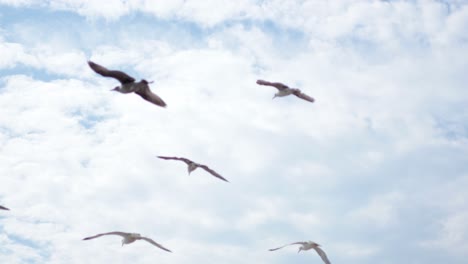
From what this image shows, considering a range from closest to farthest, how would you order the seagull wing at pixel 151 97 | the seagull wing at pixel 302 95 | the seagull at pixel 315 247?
the seagull wing at pixel 151 97
the seagull wing at pixel 302 95
the seagull at pixel 315 247

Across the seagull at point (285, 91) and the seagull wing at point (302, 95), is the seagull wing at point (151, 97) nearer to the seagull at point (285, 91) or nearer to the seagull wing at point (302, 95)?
the seagull at point (285, 91)

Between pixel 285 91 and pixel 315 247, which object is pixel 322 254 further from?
pixel 285 91

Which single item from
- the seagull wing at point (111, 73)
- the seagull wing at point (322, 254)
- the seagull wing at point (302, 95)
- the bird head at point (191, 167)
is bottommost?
the seagull wing at point (322, 254)

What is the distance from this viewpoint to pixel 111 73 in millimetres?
32375

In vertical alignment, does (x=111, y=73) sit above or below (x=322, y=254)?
above

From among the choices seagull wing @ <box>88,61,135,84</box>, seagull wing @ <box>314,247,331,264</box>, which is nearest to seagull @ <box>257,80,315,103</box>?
seagull wing @ <box>88,61,135,84</box>

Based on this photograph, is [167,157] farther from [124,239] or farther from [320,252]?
[320,252]

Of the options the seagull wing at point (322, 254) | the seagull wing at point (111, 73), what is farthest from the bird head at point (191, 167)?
the seagull wing at point (322, 254)

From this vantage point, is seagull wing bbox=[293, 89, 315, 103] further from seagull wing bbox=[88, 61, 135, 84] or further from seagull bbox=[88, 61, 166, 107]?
seagull wing bbox=[88, 61, 135, 84]

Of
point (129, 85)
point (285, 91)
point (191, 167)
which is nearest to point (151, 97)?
point (129, 85)

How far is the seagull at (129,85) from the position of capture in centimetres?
3206

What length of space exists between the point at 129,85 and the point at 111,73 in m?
1.52

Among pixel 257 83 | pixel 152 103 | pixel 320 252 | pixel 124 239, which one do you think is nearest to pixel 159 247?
pixel 124 239

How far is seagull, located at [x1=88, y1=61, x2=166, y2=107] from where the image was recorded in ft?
105
